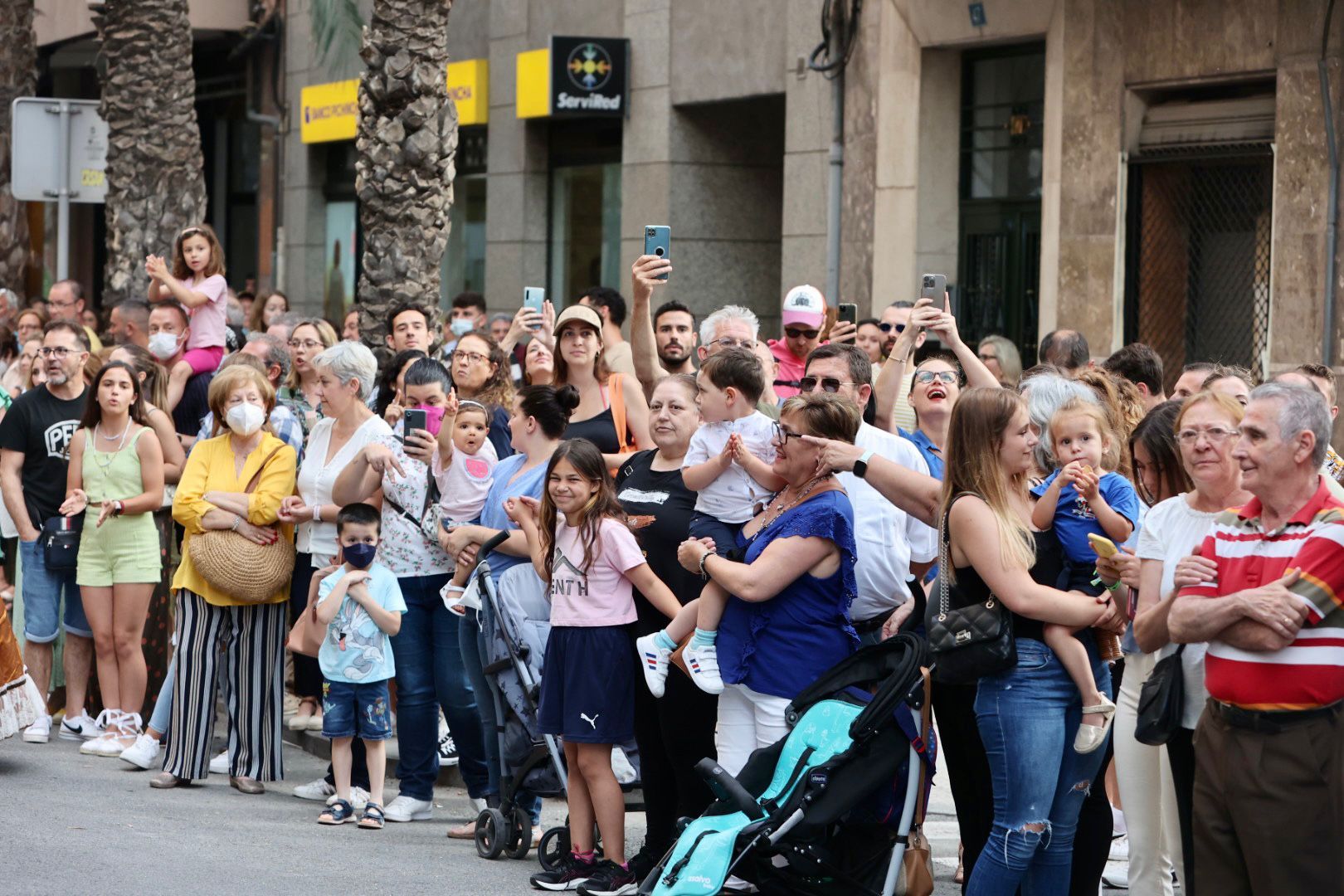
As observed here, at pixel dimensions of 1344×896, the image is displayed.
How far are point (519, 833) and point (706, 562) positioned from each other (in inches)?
71.1


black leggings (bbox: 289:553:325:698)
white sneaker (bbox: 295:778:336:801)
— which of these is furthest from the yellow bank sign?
white sneaker (bbox: 295:778:336:801)

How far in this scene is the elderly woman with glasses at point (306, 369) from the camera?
1048cm

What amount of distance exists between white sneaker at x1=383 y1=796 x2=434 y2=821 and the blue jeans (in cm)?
→ 3

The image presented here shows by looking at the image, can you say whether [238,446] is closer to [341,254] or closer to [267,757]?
[267,757]

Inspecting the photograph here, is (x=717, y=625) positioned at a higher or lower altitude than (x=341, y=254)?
lower

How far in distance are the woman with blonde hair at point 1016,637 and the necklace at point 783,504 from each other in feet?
1.97

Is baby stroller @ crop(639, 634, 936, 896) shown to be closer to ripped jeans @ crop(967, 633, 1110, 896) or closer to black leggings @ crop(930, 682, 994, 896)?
black leggings @ crop(930, 682, 994, 896)

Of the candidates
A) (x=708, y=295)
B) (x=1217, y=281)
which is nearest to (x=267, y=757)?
(x=1217, y=281)

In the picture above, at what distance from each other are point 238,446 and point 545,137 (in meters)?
13.0

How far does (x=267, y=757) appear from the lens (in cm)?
873

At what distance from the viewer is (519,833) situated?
7504mm

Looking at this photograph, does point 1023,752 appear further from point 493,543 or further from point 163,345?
point 163,345

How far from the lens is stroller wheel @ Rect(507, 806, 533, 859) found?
24.6ft

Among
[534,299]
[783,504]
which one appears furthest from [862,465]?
[534,299]
